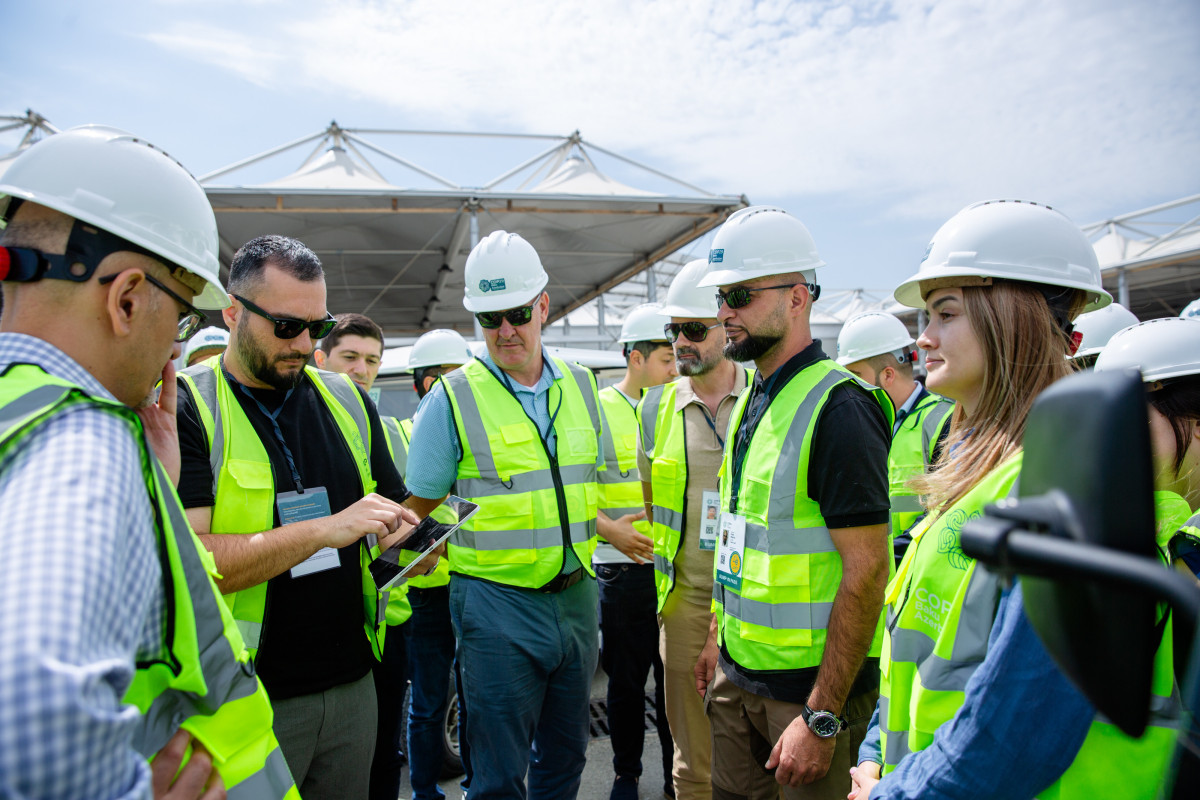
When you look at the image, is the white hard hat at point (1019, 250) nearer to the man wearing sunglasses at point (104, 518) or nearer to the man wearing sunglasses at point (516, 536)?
the man wearing sunglasses at point (104, 518)

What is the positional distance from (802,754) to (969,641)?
112 centimetres

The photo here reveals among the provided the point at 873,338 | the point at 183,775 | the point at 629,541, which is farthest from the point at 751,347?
the point at 873,338

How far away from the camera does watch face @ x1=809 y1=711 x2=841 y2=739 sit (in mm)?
2057

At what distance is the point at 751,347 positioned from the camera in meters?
2.60

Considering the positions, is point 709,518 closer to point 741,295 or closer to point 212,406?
point 741,295

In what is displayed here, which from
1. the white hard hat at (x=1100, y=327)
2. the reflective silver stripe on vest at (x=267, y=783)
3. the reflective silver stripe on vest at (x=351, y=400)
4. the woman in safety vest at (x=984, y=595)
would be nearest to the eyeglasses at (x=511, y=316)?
the reflective silver stripe on vest at (x=351, y=400)

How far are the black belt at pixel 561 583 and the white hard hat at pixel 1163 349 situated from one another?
7.07 ft

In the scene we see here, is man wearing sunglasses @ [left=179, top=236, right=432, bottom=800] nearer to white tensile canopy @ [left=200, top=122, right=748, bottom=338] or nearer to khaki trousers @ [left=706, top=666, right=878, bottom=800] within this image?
khaki trousers @ [left=706, top=666, right=878, bottom=800]

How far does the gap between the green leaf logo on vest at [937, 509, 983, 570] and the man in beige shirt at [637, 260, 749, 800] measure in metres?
1.97

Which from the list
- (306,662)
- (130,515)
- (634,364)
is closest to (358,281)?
(634,364)

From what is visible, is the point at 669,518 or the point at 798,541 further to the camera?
the point at 669,518

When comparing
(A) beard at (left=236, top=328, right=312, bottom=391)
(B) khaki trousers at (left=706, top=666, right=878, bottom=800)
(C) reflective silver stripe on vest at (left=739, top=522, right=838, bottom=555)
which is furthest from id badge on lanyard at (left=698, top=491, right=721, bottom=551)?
(A) beard at (left=236, top=328, right=312, bottom=391)

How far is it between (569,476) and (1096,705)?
2.52 metres

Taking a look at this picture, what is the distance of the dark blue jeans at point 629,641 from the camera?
3.99 m
